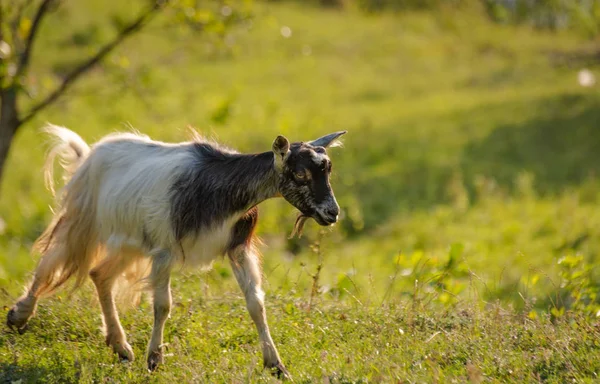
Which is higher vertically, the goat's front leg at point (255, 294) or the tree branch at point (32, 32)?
the tree branch at point (32, 32)

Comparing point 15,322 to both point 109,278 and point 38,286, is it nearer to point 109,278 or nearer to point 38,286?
point 38,286

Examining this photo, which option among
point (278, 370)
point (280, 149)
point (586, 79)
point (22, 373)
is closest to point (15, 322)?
point (22, 373)

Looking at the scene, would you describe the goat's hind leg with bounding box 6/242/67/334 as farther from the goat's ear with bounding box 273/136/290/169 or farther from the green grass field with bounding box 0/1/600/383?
the goat's ear with bounding box 273/136/290/169

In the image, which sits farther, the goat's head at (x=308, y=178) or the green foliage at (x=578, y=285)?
the green foliage at (x=578, y=285)

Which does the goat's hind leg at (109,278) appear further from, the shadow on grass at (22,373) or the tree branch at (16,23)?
the tree branch at (16,23)

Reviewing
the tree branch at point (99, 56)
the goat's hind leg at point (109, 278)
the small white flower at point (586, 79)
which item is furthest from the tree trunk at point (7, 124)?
the small white flower at point (586, 79)

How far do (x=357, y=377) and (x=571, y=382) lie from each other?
4.31 ft

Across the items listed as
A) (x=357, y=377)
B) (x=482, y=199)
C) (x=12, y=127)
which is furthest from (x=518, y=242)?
(x=357, y=377)

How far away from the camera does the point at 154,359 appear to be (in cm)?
617

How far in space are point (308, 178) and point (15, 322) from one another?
2.70 m

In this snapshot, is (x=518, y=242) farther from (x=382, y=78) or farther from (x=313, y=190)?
(x=382, y=78)

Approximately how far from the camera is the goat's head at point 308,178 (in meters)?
5.91

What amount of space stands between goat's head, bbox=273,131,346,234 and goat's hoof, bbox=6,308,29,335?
2.46 m

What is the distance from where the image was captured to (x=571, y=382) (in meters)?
5.27
